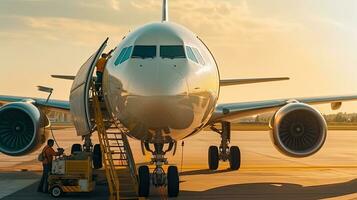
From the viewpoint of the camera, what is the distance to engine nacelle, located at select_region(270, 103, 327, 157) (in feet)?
43.7

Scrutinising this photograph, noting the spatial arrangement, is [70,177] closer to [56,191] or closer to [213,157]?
[56,191]

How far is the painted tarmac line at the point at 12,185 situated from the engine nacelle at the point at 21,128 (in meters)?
0.89

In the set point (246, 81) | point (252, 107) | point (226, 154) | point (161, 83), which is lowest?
point (226, 154)

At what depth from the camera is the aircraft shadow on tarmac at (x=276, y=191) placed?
1173cm

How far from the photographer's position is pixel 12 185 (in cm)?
1379

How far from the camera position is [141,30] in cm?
1089

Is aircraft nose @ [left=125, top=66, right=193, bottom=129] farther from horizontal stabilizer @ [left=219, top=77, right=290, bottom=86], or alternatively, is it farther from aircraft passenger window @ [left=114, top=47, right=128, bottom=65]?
horizontal stabilizer @ [left=219, top=77, right=290, bottom=86]

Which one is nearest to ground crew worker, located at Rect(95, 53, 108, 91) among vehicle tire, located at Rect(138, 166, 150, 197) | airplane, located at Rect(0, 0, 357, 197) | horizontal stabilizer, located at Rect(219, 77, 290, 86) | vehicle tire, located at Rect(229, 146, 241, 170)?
airplane, located at Rect(0, 0, 357, 197)

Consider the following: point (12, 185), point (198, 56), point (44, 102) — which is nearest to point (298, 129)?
point (198, 56)

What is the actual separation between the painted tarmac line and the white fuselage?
3756 mm

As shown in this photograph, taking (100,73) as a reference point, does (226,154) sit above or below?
below

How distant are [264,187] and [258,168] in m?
5.47

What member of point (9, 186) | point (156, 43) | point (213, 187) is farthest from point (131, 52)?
point (9, 186)

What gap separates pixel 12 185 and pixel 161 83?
694 cm
